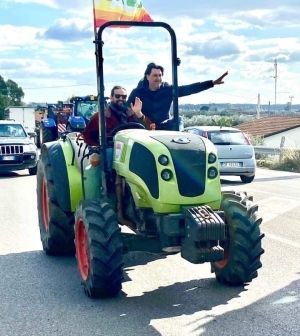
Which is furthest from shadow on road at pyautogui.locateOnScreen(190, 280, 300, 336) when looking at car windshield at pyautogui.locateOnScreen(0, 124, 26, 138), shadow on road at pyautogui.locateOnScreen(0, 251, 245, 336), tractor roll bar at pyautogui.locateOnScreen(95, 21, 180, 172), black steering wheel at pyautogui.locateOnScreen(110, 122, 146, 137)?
car windshield at pyautogui.locateOnScreen(0, 124, 26, 138)

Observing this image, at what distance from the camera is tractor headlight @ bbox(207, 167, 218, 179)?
19.7 feet

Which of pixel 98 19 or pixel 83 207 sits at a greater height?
pixel 98 19

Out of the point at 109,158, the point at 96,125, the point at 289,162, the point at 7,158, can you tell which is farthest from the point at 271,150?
the point at 109,158

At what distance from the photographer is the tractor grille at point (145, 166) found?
5.89 metres

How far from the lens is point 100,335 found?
5.28m

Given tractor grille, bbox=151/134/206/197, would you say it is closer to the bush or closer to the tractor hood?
the tractor hood

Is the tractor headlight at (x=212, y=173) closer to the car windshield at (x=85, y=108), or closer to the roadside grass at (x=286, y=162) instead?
the roadside grass at (x=286, y=162)

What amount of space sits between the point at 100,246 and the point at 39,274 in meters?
1.66

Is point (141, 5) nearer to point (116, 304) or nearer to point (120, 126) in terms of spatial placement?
point (120, 126)

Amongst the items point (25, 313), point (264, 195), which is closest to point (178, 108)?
point (25, 313)

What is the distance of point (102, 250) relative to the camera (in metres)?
5.91

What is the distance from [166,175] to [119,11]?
1.98 metres

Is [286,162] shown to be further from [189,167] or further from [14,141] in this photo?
[189,167]

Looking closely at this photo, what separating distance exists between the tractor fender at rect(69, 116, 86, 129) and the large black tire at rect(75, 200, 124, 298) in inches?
644
